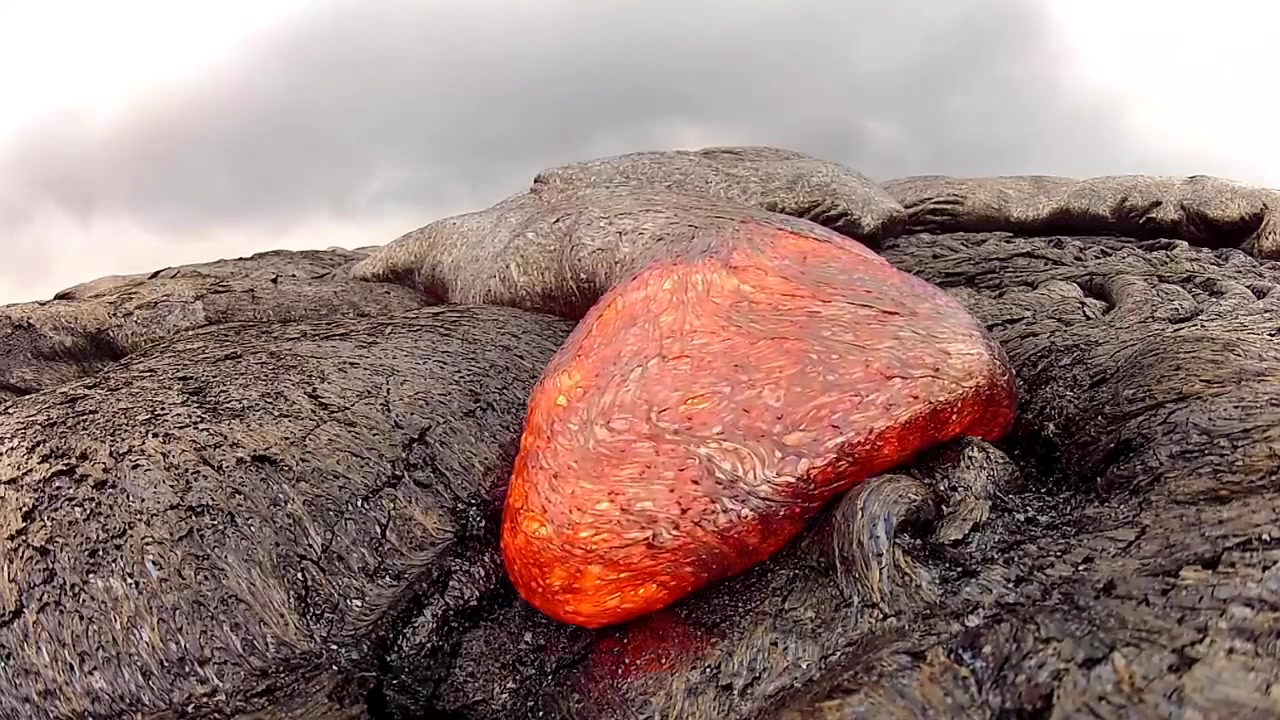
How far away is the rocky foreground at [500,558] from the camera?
7.01 ft

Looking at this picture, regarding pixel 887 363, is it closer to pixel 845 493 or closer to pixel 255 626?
pixel 845 493

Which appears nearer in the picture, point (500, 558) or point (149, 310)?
point (500, 558)

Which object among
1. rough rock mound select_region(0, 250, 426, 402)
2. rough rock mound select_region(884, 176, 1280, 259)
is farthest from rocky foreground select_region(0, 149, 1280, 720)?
rough rock mound select_region(884, 176, 1280, 259)

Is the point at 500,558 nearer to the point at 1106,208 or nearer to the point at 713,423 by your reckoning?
the point at 713,423

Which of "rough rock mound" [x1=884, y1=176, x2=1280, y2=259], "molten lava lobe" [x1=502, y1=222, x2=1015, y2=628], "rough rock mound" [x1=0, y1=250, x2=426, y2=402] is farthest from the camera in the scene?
"rough rock mound" [x1=884, y1=176, x2=1280, y2=259]

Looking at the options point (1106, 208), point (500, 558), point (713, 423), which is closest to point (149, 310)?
point (500, 558)

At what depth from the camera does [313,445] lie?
3.03m

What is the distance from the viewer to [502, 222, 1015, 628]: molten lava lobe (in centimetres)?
254

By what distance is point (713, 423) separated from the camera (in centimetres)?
256

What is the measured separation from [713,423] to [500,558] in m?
0.86

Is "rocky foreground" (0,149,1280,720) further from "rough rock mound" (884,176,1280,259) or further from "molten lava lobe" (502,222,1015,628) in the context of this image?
"rough rock mound" (884,176,1280,259)

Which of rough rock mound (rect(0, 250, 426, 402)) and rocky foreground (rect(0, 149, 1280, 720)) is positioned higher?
rough rock mound (rect(0, 250, 426, 402))

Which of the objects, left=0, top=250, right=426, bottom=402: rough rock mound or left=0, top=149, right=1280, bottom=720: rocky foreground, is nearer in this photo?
left=0, top=149, right=1280, bottom=720: rocky foreground

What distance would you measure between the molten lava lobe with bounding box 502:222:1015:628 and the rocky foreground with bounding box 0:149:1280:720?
0.37ft
